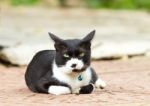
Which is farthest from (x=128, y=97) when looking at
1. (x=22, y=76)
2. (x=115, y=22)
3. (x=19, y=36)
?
(x=115, y=22)

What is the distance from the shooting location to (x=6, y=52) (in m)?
9.92

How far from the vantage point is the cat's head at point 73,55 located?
269 inches

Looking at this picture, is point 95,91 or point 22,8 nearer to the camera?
point 95,91

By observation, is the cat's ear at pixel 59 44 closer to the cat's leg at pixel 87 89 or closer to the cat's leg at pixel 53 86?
the cat's leg at pixel 53 86

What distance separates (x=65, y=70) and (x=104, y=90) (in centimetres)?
70

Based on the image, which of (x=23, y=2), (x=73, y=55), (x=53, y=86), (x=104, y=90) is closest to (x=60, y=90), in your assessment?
(x=53, y=86)

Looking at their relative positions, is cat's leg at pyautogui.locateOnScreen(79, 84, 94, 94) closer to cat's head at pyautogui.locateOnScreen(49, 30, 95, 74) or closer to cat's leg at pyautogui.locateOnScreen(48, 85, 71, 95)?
cat's leg at pyautogui.locateOnScreen(48, 85, 71, 95)

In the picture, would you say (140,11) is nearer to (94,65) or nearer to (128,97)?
(94,65)

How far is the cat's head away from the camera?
22.4ft

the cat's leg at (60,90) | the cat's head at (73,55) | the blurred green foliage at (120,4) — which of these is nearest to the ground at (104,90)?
the cat's leg at (60,90)

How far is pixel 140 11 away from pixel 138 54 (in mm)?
7362

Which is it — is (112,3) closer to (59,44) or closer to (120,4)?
(120,4)

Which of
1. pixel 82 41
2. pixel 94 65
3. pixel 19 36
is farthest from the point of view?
pixel 19 36

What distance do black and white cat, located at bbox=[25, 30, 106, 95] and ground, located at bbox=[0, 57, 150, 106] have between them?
9 cm
